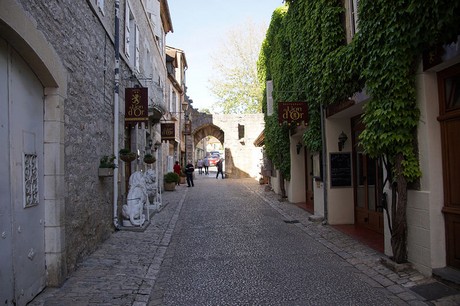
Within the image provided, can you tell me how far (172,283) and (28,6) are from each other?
3.44m

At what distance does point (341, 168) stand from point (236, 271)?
438 cm

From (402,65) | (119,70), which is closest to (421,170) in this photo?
(402,65)

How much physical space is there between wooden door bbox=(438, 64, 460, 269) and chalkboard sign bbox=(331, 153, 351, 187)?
13.2 feet

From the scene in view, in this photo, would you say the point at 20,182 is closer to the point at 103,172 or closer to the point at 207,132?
the point at 103,172

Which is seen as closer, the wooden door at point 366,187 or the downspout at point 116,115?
the wooden door at point 366,187

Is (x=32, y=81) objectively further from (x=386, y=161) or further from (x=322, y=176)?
(x=322, y=176)

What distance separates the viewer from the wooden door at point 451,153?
4512 millimetres

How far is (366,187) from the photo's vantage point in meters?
8.25

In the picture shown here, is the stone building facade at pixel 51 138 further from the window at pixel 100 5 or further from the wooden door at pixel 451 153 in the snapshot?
the wooden door at pixel 451 153

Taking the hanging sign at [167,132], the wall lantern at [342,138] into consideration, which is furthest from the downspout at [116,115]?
the hanging sign at [167,132]

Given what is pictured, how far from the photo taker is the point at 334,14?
8047 millimetres

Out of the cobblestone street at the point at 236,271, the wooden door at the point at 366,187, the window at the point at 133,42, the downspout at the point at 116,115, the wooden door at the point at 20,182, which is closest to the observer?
the wooden door at the point at 20,182

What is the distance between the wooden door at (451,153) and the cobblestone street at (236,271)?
54 centimetres

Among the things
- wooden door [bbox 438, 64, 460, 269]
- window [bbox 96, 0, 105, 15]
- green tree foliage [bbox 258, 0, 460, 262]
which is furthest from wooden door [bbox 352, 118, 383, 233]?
window [bbox 96, 0, 105, 15]
